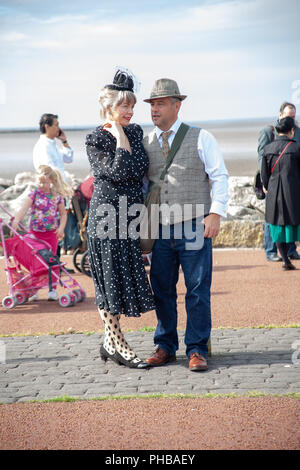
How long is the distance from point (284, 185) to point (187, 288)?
493 centimetres

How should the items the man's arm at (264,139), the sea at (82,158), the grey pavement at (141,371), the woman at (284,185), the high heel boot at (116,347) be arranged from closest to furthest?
the grey pavement at (141,371) → the high heel boot at (116,347) → the woman at (284,185) → the man's arm at (264,139) → the sea at (82,158)

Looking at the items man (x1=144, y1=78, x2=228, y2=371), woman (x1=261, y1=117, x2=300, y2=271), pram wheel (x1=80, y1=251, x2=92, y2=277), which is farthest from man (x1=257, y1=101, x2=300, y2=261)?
man (x1=144, y1=78, x2=228, y2=371)

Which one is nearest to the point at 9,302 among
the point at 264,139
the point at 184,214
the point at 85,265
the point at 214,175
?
the point at 85,265

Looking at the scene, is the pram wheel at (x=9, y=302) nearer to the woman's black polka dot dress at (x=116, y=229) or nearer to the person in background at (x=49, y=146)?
the person in background at (x=49, y=146)

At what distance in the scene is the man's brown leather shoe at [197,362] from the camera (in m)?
5.39

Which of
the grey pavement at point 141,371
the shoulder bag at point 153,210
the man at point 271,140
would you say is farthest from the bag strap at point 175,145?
the man at point 271,140

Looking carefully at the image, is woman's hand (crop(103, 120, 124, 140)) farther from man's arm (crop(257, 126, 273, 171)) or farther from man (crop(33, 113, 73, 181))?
man's arm (crop(257, 126, 273, 171))

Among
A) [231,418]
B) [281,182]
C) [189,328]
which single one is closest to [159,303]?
[189,328]

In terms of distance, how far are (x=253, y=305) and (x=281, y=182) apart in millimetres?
2846

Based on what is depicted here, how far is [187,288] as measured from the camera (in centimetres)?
555

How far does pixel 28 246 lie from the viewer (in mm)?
8227

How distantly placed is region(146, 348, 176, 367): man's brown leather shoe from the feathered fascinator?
6.57 ft

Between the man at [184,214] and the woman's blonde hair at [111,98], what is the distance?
0.18 meters

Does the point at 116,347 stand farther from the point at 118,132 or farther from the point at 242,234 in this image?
the point at 242,234
